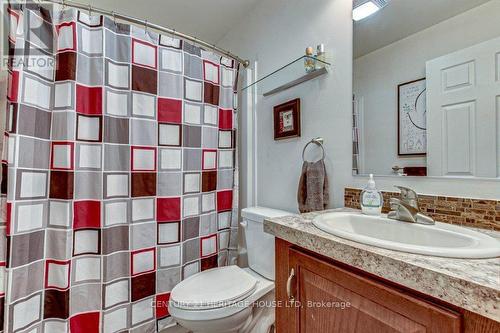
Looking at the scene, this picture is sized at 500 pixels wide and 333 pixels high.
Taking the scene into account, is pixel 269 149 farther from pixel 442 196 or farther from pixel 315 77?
pixel 442 196

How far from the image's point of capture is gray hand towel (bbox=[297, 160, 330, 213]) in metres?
1.16

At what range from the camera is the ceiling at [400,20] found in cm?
81

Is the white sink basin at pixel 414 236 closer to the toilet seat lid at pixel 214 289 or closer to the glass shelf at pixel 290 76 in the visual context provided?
the toilet seat lid at pixel 214 289

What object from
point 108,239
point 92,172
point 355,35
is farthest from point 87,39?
point 355,35

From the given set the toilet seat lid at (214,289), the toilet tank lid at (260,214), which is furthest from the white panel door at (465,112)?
the toilet seat lid at (214,289)

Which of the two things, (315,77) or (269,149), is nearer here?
(315,77)

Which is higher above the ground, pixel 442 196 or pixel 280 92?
pixel 280 92

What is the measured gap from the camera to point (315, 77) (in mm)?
1263

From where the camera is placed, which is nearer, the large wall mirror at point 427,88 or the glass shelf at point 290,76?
the large wall mirror at point 427,88

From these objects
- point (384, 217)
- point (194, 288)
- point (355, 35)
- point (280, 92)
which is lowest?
point (194, 288)

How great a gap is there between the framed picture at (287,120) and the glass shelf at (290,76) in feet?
0.37

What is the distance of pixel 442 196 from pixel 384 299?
1.66 ft

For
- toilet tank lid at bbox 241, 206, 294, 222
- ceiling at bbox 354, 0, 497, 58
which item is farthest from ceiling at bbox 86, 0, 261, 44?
toilet tank lid at bbox 241, 206, 294, 222
